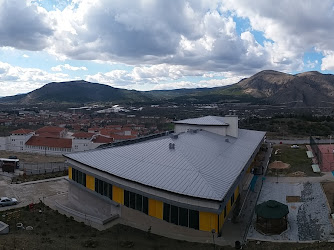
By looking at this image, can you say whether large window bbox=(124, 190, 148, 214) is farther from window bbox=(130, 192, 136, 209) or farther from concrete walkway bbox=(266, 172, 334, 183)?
concrete walkway bbox=(266, 172, 334, 183)

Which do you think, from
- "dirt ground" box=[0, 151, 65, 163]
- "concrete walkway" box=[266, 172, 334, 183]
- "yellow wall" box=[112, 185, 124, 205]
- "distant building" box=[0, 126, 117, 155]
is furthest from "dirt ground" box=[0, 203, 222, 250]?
"distant building" box=[0, 126, 117, 155]

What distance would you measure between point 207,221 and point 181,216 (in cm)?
196

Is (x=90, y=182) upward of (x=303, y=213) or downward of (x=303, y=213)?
upward

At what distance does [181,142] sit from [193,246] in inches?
→ 605

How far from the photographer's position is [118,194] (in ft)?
90.7

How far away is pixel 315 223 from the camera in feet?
84.2

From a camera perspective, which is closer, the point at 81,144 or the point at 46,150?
the point at 81,144

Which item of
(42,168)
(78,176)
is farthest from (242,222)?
(42,168)

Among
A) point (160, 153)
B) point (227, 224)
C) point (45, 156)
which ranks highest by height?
point (160, 153)

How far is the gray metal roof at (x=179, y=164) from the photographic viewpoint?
2422 cm

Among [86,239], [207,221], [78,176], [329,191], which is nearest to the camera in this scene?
[207,221]

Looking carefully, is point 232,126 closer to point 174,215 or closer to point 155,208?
point 155,208

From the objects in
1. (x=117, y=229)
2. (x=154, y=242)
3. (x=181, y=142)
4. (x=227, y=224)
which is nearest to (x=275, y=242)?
(x=227, y=224)

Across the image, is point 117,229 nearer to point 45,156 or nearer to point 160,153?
point 160,153
